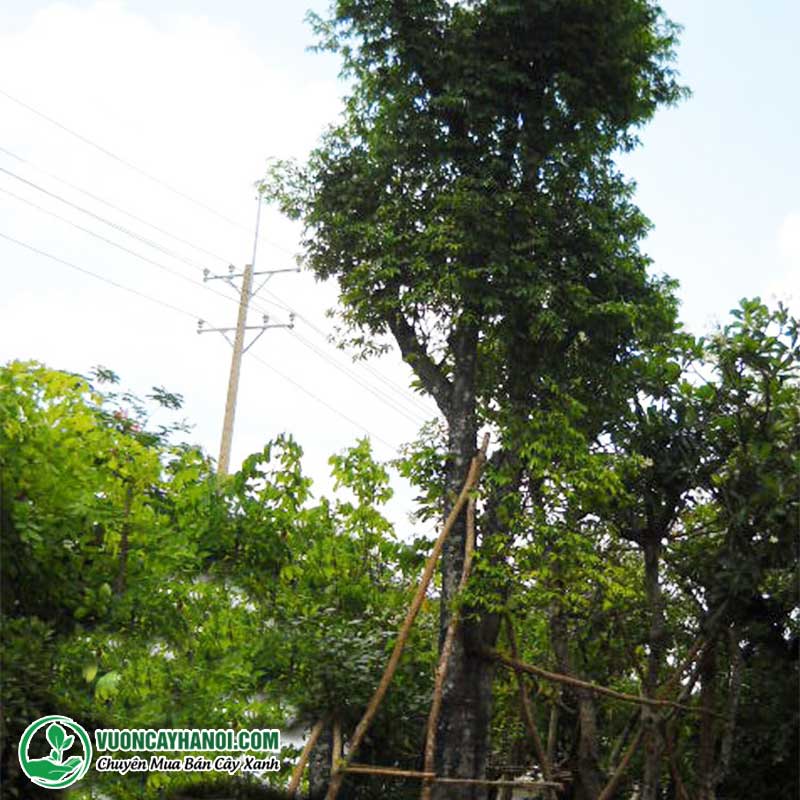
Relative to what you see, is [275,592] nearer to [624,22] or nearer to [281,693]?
[281,693]

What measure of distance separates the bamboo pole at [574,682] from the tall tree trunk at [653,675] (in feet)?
0.63

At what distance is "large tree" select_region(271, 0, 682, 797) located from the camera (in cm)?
1034

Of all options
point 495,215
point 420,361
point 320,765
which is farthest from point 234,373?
point 320,765

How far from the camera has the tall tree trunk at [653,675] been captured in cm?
965

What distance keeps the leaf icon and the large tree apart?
177 inches

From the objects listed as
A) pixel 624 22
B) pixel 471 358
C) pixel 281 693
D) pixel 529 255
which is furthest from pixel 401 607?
pixel 624 22

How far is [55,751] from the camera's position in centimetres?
635

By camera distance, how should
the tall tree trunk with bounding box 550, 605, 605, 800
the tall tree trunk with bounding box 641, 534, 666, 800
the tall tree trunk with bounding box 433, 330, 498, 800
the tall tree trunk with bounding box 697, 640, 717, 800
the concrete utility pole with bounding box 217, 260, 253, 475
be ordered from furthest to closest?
1. the concrete utility pole with bounding box 217, 260, 253, 475
2. the tall tree trunk with bounding box 550, 605, 605, 800
3. the tall tree trunk with bounding box 433, 330, 498, 800
4. the tall tree trunk with bounding box 697, 640, 717, 800
5. the tall tree trunk with bounding box 641, 534, 666, 800

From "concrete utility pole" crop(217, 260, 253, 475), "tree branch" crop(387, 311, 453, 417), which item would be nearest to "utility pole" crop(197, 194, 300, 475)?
"concrete utility pole" crop(217, 260, 253, 475)

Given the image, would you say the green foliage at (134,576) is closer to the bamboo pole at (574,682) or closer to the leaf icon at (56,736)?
the leaf icon at (56,736)

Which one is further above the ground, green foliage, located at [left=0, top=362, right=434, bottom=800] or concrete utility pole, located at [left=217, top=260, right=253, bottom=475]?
concrete utility pole, located at [left=217, top=260, right=253, bottom=475]

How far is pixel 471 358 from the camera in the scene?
1088cm

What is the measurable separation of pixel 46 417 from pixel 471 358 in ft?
17.0

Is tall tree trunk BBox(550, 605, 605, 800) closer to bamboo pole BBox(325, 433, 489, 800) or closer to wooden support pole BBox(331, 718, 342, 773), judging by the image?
bamboo pole BBox(325, 433, 489, 800)
